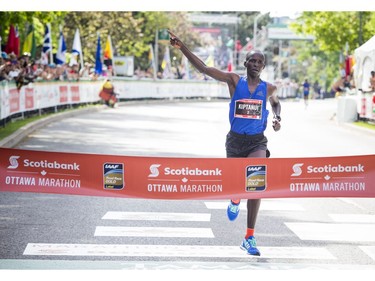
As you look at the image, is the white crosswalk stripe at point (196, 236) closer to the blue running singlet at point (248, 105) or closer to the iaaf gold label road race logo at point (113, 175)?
the iaaf gold label road race logo at point (113, 175)

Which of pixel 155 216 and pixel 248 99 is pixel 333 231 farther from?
pixel 248 99

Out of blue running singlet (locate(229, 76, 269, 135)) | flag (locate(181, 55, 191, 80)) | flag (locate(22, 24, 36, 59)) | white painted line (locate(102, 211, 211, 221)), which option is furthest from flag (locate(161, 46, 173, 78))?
blue running singlet (locate(229, 76, 269, 135))

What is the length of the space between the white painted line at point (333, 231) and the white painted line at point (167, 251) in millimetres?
663

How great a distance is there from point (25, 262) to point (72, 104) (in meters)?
26.0

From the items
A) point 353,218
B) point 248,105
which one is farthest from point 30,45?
point 248,105

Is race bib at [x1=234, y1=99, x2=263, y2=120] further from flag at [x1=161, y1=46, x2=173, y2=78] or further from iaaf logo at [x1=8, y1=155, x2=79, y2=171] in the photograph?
flag at [x1=161, y1=46, x2=173, y2=78]

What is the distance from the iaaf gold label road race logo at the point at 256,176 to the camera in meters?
8.35

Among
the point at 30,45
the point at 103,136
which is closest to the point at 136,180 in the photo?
the point at 103,136

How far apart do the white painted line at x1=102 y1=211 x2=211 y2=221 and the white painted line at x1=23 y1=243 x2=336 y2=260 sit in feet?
5.95

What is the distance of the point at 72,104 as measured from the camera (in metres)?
34.1

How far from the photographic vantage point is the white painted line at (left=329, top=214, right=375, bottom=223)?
1089cm

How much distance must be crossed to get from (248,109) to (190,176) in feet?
2.46

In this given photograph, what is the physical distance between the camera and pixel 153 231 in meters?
10.0

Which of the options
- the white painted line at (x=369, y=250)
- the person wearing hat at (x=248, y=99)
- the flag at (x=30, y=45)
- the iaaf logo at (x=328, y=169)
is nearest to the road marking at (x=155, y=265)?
the white painted line at (x=369, y=250)
